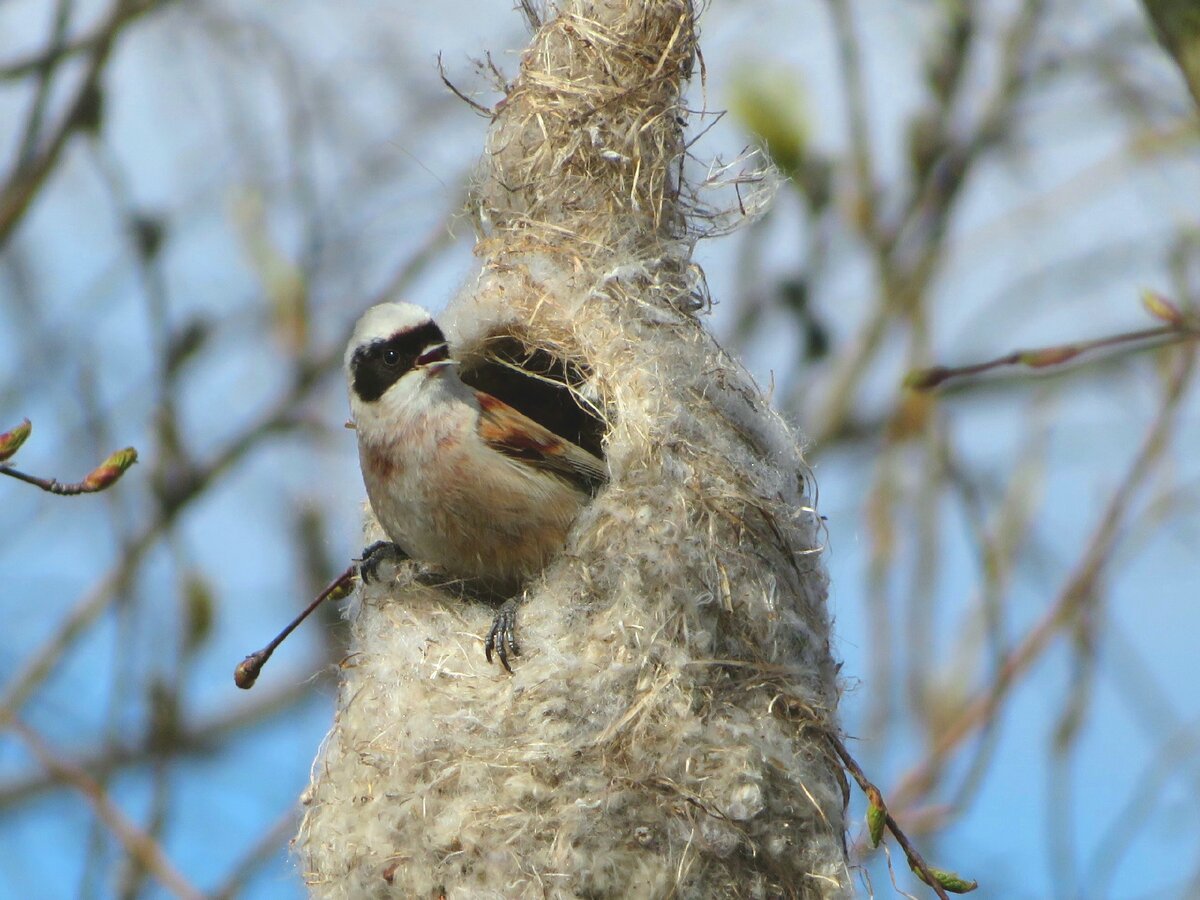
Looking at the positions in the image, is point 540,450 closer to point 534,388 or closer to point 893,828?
point 534,388

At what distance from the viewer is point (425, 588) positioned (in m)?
3.10

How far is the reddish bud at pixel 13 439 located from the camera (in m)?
2.08

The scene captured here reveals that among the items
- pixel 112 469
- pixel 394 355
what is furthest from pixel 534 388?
pixel 112 469

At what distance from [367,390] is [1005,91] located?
356 centimetres

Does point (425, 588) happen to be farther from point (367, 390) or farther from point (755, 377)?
point (755, 377)

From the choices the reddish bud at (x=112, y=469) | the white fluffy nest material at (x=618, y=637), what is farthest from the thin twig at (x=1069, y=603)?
the reddish bud at (x=112, y=469)

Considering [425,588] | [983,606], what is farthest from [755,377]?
[983,606]

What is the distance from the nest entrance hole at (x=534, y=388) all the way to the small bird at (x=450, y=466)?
0.33 metres

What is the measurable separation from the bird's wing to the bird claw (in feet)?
1.45

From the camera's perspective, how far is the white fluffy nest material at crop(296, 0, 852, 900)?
8.11 ft

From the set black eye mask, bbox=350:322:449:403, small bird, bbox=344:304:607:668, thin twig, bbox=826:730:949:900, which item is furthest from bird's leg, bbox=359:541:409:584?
thin twig, bbox=826:730:949:900

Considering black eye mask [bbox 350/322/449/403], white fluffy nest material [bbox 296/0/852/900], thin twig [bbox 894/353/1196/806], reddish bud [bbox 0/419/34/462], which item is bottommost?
thin twig [bbox 894/353/1196/806]

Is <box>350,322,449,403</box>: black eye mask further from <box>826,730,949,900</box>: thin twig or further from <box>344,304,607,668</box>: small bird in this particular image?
<box>826,730,949,900</box>: thin twig

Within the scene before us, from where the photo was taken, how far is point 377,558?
3217mm
